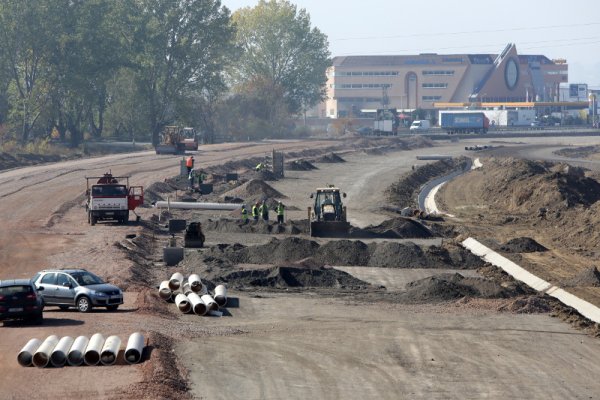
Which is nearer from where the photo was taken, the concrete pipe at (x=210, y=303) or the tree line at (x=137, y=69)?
the concrete pipe at (x=210, y=303)

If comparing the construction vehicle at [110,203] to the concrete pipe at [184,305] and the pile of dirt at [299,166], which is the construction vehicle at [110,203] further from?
the pile of dirt at [299,166]

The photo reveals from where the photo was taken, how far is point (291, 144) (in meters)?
146

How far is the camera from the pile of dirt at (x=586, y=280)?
131ft

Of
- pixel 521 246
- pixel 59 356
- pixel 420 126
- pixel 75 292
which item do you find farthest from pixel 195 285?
pixel 420 126

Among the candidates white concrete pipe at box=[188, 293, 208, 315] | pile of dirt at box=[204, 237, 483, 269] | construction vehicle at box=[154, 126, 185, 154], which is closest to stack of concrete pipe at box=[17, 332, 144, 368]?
white concrete pipe at box=[188, 293, 208, 315]

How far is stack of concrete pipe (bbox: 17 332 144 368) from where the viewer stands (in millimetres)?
24234

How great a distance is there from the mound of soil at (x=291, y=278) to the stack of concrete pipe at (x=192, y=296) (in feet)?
14.4

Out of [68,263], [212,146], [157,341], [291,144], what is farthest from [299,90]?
[157,341]

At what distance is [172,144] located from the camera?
111000 millimetres

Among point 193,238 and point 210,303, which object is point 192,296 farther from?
point 193,238

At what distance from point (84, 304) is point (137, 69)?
9432 centimetres

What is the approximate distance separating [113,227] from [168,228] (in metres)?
3.08

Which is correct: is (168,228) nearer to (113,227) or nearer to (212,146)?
(113,227)

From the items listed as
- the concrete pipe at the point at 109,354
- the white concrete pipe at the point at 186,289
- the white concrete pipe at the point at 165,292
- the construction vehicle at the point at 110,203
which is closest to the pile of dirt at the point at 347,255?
the white concrete pipe at the point at 165,292
